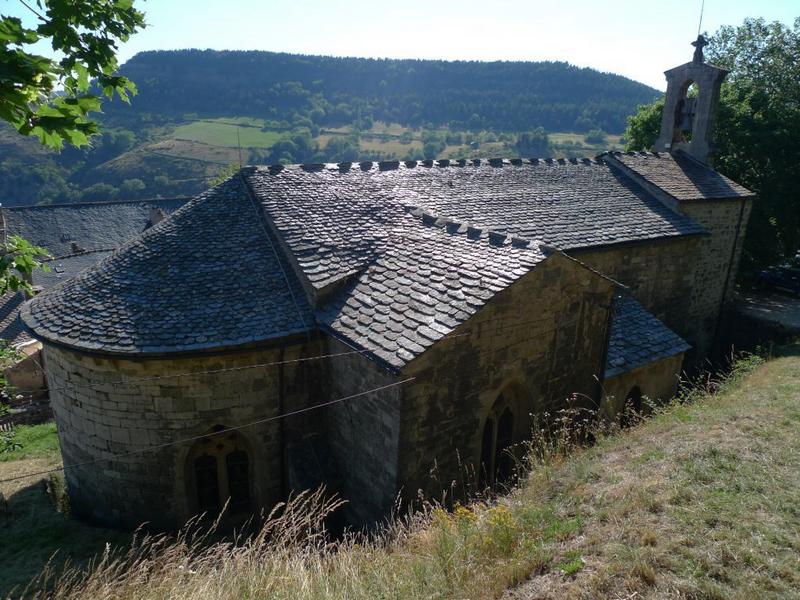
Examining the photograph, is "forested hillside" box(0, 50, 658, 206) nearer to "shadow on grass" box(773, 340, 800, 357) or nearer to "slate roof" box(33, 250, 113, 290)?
"slate roof" box(33, 250, 113, 290)

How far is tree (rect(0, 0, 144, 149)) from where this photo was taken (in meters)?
3.58

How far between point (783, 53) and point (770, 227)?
10234 mm

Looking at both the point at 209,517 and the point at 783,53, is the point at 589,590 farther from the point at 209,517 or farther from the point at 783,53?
the point at 783,53

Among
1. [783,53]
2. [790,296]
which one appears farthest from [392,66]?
[790,296]

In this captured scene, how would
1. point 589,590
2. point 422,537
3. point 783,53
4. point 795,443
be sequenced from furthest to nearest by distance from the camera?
point 783,53
point 795,443
point 422,537
point 589,590

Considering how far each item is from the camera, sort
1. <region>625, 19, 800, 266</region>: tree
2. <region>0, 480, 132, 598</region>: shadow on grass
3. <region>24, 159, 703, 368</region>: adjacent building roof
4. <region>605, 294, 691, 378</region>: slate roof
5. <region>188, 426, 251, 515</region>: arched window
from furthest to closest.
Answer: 1. <region>625, 19, 800, 266</region>: tree
2. <region>605, 294, 691, 378</region>: slate roof
3. <region>188, 426, 251, 515</region>: arched window
4. <region>0, 480, 132, 598</region>: shadow on grass
5. <region>24, 159, 703, 368</region>: adjacent building roof

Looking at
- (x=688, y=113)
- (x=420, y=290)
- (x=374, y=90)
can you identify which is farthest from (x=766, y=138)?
(x=374, y=90)

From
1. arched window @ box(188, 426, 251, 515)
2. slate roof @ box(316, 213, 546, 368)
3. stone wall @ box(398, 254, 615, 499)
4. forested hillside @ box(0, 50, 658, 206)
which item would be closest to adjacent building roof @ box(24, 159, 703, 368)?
slate roof @ box(316, 213, 546, 368)

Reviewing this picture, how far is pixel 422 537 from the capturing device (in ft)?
18.4

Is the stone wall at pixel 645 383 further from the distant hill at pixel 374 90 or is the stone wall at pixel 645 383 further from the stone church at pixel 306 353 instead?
the distant hill at pixel 374 90

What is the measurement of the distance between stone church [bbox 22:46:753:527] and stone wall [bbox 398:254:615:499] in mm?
32

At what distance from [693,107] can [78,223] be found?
39.6 m

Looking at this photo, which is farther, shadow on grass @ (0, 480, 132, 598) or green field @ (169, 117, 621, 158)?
green field @ (169, 117, 621, 158)

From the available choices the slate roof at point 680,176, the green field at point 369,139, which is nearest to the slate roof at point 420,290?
the slate roof at point 680,176
